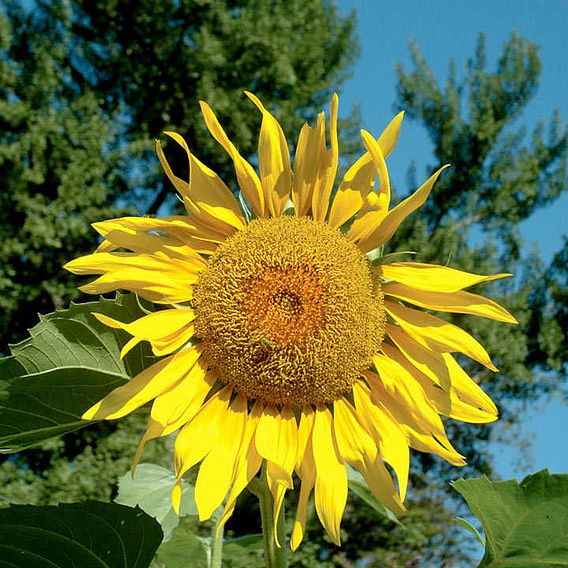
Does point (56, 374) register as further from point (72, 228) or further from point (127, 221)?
point (72, 228)

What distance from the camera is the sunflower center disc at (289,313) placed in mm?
791

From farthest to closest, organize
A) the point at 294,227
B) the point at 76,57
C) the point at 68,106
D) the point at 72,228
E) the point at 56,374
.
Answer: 1. the point at 76,57
2. the point at 68,106
3. the point at 72,228
4. the point at 294,227
5. the point at 56,374

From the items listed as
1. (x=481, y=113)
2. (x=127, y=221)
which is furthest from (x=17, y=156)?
(x=127, y=221)

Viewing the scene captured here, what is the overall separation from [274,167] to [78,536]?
40cm

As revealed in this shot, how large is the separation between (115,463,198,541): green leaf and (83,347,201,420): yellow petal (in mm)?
357

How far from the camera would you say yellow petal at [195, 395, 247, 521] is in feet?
2.45

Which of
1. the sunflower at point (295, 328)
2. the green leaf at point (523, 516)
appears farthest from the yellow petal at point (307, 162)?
the green leaf at point (523, 516)

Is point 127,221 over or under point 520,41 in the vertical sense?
under

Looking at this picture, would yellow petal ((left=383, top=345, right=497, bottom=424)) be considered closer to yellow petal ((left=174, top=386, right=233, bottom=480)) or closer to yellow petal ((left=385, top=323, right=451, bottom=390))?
yellow petal ((left=385, top=323, right=451, bottom=390))

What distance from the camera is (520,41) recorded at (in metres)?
10.4

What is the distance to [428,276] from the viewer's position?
80 centimetres

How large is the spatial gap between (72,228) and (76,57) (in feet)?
8.93

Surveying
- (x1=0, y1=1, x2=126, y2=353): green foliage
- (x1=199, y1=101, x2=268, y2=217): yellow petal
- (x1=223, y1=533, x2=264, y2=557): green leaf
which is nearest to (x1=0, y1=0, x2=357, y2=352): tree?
(x1=0, y1=1, x2=126, y2=353): green foliage

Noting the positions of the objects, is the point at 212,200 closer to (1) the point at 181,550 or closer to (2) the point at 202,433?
(2) the point at 202,433
